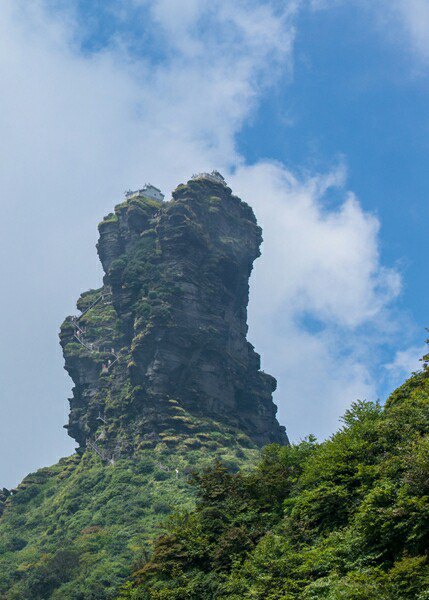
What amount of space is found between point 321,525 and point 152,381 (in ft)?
294

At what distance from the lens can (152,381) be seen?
11594cm

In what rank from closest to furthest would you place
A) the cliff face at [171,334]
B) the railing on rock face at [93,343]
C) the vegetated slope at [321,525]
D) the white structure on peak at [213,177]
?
1. the vegetated slope at [321,525]
2. the cliff face at [171,334]
3. the railing on rock face at [93,343]
4. the white structure on peak at [213,177]

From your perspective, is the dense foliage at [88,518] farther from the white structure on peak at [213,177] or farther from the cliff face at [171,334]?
→ the white structure on peak at [213,177]

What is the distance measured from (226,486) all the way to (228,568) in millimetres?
6213

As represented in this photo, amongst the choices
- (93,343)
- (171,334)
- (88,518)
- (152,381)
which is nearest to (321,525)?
(88,518)

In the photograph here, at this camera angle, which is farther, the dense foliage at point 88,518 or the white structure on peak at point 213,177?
the white structure on peak at point 213,177

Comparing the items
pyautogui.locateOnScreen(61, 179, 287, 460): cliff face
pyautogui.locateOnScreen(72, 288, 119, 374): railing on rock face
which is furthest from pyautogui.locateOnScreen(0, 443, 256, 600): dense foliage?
pyautogui.locateOnScreen(72, 288, 119, 374): railing on rock face

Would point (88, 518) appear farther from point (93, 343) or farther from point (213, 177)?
point (213, 177)

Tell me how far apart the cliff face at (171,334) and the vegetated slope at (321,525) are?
74720 mm

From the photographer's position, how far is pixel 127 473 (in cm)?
10294

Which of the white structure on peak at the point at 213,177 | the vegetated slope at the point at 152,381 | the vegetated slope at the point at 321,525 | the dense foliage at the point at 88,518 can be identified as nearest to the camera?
the vegetated slope at the point at 321,525

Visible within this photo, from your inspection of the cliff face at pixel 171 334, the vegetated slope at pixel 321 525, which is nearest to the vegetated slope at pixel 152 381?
the cliff face at pixel 171 334

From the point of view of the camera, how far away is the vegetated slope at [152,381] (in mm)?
97938

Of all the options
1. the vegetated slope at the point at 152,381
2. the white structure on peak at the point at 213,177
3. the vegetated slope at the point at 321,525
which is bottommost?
the vegetated slope at the point at 321,525
